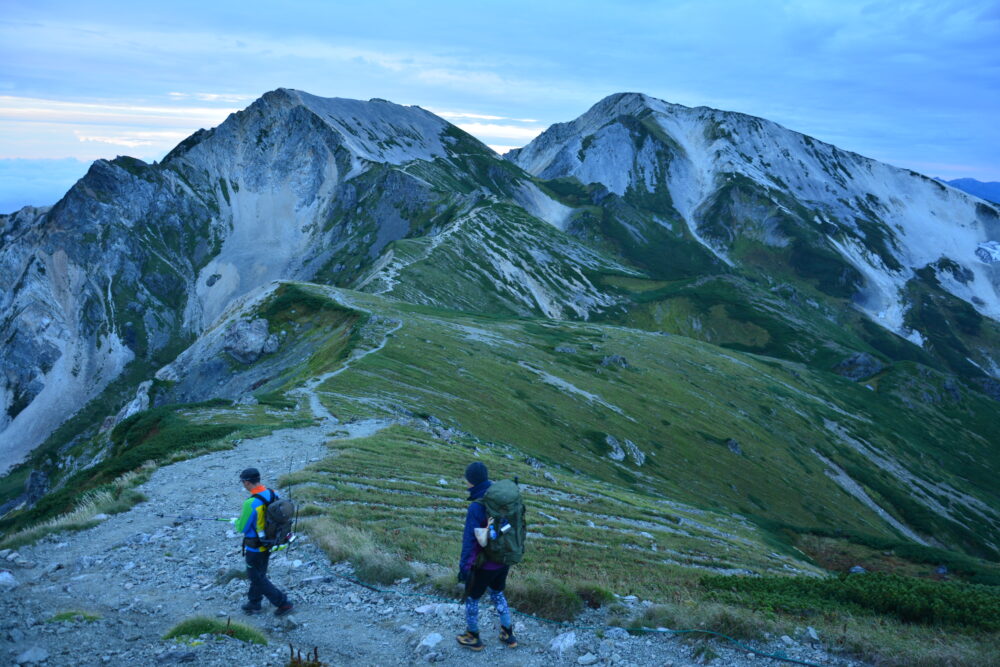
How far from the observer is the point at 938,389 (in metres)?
163

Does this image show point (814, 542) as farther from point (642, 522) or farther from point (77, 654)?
point (77, 654)

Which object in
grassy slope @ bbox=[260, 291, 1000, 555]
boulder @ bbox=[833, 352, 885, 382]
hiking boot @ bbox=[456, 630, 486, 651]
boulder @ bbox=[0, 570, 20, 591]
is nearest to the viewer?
hiking boot @ bbox=[456, 630, 486, 651]

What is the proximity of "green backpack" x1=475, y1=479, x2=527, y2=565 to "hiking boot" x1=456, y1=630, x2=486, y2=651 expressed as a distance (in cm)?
186

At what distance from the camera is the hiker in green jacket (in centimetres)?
1325

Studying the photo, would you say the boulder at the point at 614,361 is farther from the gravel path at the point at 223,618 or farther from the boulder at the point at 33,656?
the boulder at the point at 33,656

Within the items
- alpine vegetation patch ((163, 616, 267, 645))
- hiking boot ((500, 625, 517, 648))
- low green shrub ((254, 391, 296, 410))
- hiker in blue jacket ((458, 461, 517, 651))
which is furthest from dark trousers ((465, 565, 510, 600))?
low green shrub ((254, 391, 296, 410))

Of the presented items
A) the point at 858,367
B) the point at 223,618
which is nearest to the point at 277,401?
the point at 223,618

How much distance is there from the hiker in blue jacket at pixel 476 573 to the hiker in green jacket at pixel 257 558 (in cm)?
429

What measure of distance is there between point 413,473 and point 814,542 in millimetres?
44269

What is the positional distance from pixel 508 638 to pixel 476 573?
1627mm

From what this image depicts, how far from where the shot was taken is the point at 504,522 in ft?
37.8

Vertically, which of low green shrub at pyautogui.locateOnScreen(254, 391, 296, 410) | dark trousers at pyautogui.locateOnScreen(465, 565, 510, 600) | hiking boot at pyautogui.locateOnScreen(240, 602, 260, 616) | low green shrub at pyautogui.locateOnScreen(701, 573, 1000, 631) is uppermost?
dark trousers at pyautogui.locateOnScreen(465, 565, 510, 600)

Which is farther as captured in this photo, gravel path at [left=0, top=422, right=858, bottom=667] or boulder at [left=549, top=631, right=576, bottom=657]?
boulder at [left=549, top=631, right=576, bottom=657]

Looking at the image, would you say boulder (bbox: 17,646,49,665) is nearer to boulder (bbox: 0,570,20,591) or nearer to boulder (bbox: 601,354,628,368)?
boulder (bbox: 0,570,20,591)
